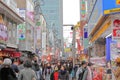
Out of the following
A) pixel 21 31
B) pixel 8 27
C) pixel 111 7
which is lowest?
pixel 111 7

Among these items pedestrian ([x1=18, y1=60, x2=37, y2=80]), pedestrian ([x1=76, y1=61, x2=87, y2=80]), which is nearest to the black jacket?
pedestrian ([x1=18, y1=60, x2=37, y2=80])

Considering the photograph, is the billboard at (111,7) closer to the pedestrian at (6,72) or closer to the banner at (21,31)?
the pedestrian at (6,72)

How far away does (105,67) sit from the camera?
12984mm

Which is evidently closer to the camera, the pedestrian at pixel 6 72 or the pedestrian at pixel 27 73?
the pedestrian at pixel 6 72

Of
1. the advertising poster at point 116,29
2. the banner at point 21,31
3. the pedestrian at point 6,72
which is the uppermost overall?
the banner at point 21,31

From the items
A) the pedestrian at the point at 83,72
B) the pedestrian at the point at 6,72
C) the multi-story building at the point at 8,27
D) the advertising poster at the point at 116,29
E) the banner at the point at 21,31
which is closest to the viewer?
the pedestrian at the point at 6,72

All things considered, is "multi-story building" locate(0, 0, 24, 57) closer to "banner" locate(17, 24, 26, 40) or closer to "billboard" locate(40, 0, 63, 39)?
"banner" locate(17, 24, 26, 40)

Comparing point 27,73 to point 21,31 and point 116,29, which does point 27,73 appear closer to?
point 116,29

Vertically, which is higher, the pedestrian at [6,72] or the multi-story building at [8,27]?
the multi-story building at [8,27]

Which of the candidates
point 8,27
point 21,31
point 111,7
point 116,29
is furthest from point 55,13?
point 116,29

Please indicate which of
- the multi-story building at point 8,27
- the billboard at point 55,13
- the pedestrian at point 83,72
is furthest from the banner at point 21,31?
the billboard at point 55,13

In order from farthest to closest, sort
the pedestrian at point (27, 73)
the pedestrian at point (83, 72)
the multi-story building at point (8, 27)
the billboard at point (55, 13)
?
1. the billboard at point (55, 13)
2. the multi-story building at point (8, 27)
3. the pedestrian at point (83, 72)
4. the pedestrian at point (27, 73)

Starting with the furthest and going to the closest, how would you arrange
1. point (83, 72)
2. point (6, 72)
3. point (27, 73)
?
point (83, 72) → point (27, 73) → point (6, 72)

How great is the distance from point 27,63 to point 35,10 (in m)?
52.4
